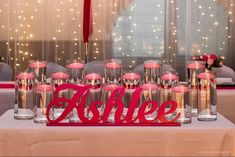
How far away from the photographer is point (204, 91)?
242cm

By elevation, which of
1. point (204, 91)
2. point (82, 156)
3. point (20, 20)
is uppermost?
point (20, 20)

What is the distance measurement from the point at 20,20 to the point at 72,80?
478cm

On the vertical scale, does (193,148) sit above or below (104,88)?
below

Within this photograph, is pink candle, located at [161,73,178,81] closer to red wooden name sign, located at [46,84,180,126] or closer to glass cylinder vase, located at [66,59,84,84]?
red wooden name sign, located at [46,84,180,126]

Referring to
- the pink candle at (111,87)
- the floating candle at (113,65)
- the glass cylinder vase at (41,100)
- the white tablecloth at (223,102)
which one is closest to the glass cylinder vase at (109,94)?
the pink candle at (111,87)

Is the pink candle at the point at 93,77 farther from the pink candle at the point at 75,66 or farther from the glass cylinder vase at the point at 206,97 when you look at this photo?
the glass cylinder vase at the point at 206,97

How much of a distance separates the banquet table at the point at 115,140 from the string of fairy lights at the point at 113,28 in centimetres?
484

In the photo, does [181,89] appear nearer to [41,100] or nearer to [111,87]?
[111,87]

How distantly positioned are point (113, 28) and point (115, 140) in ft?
16.0

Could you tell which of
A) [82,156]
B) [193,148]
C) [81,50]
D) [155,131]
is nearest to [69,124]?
[82,156]

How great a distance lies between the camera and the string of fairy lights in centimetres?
706

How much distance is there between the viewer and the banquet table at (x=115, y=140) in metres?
2.26

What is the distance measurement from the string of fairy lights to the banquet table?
4.84 meters

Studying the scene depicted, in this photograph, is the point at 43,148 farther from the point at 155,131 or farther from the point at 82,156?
the point at 155,131
